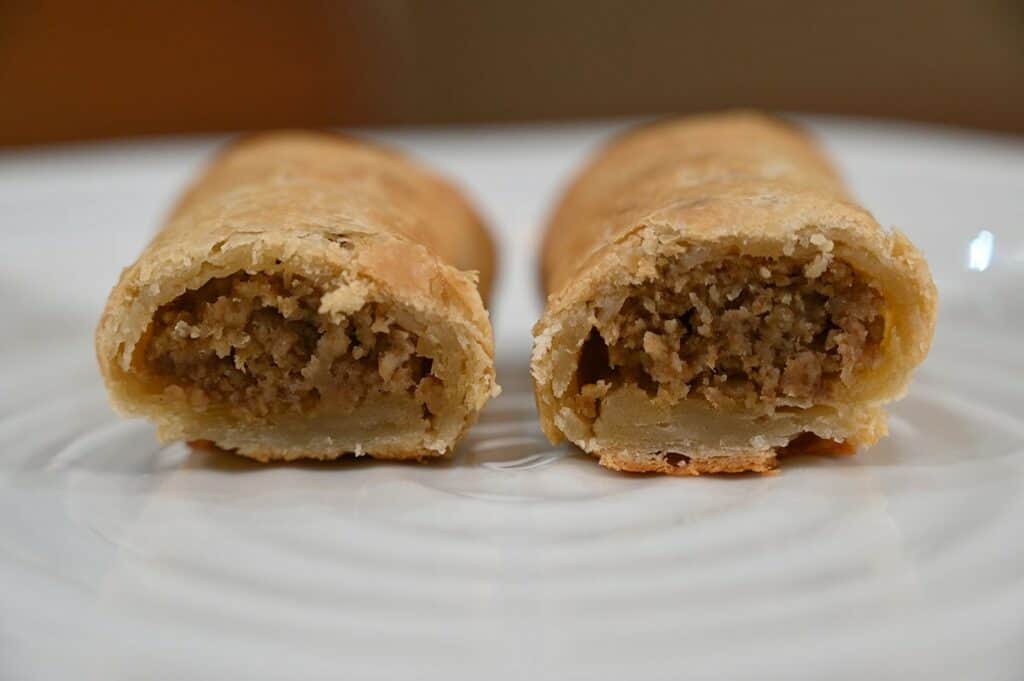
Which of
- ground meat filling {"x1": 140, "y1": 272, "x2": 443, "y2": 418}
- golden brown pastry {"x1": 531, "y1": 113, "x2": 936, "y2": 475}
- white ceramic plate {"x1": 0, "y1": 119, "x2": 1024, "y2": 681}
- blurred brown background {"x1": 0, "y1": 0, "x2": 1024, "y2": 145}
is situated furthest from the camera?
blurred brown background {"x1": 0, "y1": 0, "x2": 1024, "y2": 145}

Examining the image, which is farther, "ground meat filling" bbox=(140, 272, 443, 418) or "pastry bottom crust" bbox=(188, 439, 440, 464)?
"pastry bottom crust" bbox=(188, 439, 440, 464)

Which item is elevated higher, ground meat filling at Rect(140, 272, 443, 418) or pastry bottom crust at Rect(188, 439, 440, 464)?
ground meat filling at Rect(140, 272, 443, 418)

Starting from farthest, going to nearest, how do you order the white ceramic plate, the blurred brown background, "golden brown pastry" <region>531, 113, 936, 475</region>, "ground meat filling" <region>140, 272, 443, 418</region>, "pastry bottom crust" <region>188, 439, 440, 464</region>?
the blurred brown background < "pastry bottom crust" <region>188, 439, 440, 464</region> < "ground meat filling" <region>140, 272, 443, 418</region> < "golden brown pastry" <region>531, 113, 936, 475</region> < the white ceramic plate

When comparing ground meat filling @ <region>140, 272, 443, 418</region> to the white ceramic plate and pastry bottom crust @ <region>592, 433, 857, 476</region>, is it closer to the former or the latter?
the white ceramic plate

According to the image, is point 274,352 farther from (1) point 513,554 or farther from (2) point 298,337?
(1) point 513,554

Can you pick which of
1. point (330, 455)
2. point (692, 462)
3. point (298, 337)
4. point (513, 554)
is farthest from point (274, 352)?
point (692, 462)

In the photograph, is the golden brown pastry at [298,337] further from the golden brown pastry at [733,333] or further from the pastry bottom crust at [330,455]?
the golden brown pastry at [733,333]

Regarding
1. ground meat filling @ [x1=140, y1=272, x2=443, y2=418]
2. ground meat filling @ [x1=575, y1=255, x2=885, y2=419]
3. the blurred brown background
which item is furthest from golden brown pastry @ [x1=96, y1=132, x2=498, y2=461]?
the blurred brown background

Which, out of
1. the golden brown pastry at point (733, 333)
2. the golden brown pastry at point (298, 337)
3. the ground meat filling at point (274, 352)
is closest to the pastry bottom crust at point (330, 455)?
the golden brown pastry at point (298, 337)
